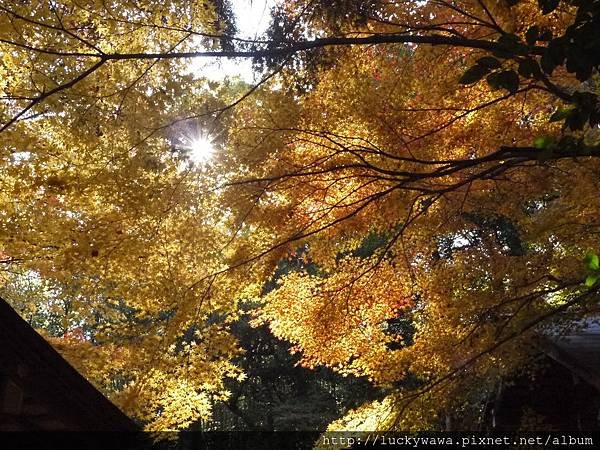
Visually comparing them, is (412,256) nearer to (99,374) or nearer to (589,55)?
(99,374)

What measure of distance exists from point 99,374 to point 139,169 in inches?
154

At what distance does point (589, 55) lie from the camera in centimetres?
184

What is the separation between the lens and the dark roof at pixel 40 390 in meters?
3.22

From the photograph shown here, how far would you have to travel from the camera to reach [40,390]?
3473 millimetres

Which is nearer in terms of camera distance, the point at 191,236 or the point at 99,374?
the point at 191,236

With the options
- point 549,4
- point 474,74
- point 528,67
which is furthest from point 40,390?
point 549,4

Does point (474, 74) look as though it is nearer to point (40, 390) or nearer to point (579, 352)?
point (40, 390)

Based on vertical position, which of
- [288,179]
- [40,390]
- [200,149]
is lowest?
[40,390]

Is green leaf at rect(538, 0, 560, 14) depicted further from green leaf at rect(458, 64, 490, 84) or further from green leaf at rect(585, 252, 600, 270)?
green leaf at rect(585, 252, 600, 270)

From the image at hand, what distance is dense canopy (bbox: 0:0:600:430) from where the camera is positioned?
461 cm

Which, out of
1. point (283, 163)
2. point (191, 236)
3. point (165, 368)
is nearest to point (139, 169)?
point (191, 236)

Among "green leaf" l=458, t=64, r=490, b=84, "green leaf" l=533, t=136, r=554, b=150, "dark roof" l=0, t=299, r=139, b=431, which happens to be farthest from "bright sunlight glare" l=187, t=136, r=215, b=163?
"green leaf" l=533, t=136, r=554, b=150

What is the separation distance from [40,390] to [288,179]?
128 inches

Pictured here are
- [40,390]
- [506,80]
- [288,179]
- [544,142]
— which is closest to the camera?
[544,142]
